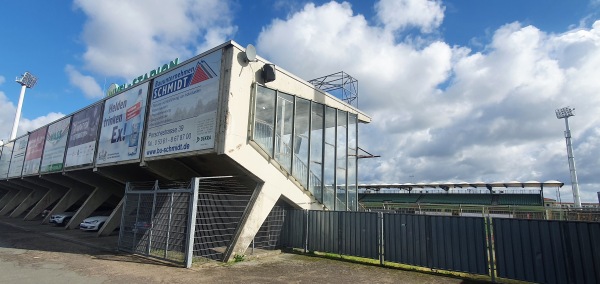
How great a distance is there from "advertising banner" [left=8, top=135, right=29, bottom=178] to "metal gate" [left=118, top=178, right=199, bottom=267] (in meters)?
22.8

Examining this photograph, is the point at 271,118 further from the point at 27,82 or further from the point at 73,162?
the point at 27,82

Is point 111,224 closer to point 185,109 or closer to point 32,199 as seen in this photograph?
point 185,109

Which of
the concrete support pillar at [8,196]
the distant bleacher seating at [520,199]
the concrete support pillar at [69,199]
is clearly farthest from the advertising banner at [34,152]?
the distant bleacher seating at [520,199]

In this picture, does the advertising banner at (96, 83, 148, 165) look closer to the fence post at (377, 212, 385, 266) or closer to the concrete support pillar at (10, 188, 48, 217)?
the fence post at (377, 212, 385, 266)

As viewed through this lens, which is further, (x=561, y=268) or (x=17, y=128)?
(x=17, y=128)

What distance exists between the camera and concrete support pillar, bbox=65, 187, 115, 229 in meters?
20.9

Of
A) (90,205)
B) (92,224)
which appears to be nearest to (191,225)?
(92,224)

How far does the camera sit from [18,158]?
2989 centimetres

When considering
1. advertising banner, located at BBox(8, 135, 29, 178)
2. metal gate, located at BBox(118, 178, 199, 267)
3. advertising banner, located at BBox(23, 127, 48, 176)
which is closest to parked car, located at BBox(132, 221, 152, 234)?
metal gate, located at BBox(118, 178, 199, 267)

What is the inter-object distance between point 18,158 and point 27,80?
1356 inches

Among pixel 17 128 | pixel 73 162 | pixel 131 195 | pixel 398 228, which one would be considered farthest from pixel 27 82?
pixel 398 228

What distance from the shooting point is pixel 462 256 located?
363 inches

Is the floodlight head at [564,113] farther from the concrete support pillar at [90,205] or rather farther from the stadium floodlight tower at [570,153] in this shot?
the concrete support pillar at [90,205]

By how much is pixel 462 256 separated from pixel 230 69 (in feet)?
29.6
